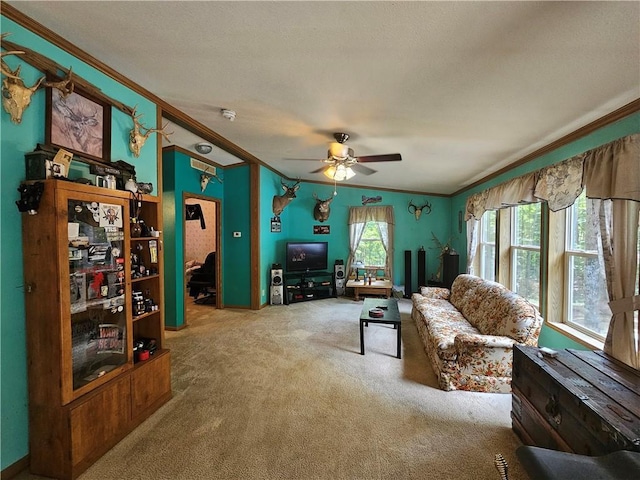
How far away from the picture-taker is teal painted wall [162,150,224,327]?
4.03m

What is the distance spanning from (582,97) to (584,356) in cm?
177

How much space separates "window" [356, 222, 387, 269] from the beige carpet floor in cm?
311

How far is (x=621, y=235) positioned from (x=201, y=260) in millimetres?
7810

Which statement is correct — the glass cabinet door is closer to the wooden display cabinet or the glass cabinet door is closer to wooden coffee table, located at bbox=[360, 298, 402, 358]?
the wooden display cabinet

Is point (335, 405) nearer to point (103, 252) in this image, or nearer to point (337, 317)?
point (103, 252)

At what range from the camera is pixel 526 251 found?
360 centimetres

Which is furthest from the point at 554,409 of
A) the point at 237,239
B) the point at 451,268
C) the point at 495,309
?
the point at 237,239

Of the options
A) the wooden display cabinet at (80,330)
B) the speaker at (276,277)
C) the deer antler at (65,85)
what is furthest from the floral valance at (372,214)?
the deer antler at (65,85)

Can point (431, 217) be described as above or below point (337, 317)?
above

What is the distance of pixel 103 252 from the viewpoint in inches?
72.3

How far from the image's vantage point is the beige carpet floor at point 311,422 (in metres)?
1.66

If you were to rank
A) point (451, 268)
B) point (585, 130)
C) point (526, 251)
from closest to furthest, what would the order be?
point (585, 130) < point (526, 251) < point (451, 268)

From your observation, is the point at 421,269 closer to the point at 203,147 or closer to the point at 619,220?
the point at 619,220

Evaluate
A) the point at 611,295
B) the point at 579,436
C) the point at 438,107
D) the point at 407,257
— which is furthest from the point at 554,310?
the point at 407,257
